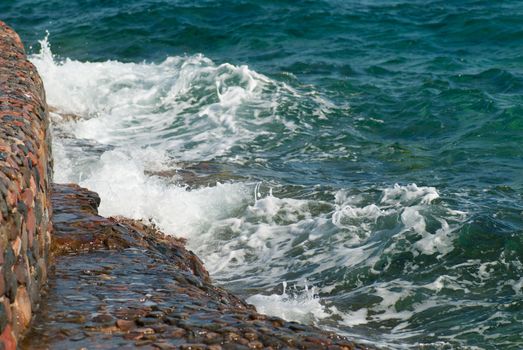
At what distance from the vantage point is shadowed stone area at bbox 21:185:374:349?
5.11 metres

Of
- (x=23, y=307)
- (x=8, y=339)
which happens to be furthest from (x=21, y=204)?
(x=8, y=339)

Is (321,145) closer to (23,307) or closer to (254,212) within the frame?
(254,212)

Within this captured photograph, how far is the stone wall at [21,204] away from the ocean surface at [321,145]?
241 cm

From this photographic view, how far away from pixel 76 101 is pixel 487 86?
6475mm

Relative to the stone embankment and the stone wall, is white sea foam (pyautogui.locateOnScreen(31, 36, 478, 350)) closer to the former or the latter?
the stone embankment

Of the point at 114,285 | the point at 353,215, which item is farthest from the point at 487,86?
the point at 114,285

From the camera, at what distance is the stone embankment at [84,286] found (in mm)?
4957

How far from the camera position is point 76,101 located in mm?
14883

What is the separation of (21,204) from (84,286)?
1044mm

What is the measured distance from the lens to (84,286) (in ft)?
19.4

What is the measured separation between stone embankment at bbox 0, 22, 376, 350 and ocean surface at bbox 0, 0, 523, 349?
63.6 inches

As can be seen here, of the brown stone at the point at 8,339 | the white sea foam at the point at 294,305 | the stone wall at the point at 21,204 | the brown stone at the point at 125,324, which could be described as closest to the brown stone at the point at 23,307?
the stone wall at the point at 21,204

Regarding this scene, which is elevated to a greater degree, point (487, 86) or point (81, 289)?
point (81, 289)

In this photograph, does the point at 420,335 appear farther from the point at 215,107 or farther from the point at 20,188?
the point at 215,107
